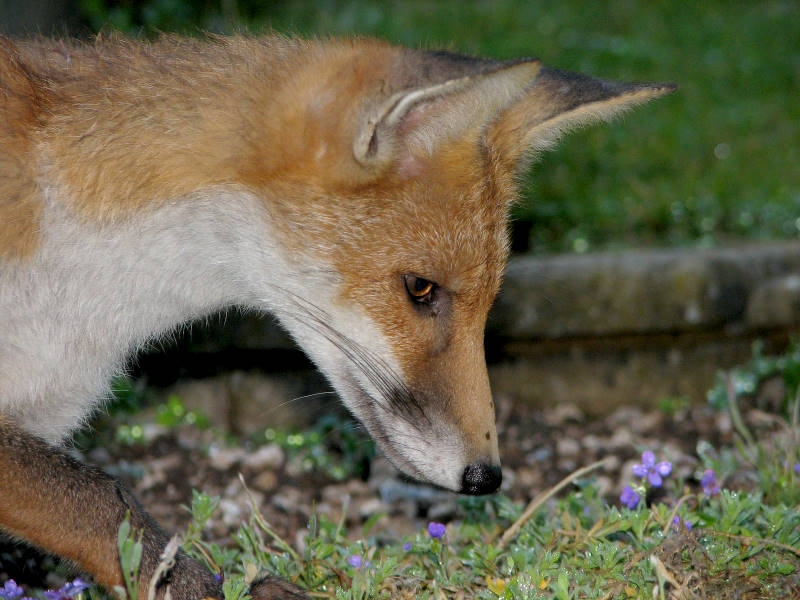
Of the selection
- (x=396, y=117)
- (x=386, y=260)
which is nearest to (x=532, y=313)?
(x=386, y=260)

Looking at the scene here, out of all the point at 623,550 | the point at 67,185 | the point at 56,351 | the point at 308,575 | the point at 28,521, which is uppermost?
the point at 67,185

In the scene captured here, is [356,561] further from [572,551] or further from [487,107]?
[487,107]

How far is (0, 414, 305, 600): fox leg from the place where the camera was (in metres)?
2.76

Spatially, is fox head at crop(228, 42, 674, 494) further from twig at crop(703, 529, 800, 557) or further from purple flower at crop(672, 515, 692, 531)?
twig at crop(703, 529, 800, 557)

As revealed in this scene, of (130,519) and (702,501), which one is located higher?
(130,519)

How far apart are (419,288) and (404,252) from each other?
0.13 meters

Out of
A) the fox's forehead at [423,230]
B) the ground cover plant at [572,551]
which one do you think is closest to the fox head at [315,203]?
the fox's forehead at [423,230]

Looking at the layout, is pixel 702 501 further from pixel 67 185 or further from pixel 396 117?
pixel 67 185

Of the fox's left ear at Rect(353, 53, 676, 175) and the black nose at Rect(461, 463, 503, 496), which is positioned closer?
the fox's left ear at Rect(353, 53, 676, 175)

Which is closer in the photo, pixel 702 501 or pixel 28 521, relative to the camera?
pixel 28 521

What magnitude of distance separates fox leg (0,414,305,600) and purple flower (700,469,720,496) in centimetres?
150

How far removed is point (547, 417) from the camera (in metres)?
5.31

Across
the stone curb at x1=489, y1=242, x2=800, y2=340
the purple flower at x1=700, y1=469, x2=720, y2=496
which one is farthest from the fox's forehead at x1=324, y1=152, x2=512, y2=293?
the stone curb at x1=489, y1=242, x2=800, y2=340

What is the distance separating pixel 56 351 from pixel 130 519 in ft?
1.95
